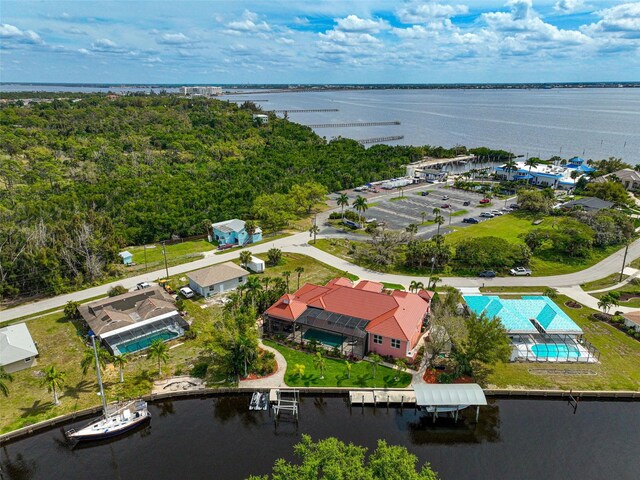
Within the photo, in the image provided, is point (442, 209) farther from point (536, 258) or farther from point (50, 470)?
point (50, 470)

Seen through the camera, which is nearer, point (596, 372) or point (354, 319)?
point (596, 372)

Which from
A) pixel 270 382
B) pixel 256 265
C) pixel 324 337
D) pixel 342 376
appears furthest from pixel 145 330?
pixel 342 376

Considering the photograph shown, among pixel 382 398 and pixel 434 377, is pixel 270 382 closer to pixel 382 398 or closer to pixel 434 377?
pixel 382 398

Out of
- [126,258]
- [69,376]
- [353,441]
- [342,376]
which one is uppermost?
Result: [126,258]

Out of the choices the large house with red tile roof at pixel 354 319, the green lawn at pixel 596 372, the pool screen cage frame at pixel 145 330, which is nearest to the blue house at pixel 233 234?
the pool screen cage frame at pixel 145 330

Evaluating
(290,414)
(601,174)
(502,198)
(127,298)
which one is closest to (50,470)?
(290,414)

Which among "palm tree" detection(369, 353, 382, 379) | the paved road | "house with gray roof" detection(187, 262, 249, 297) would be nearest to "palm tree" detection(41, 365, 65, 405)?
the paved road
